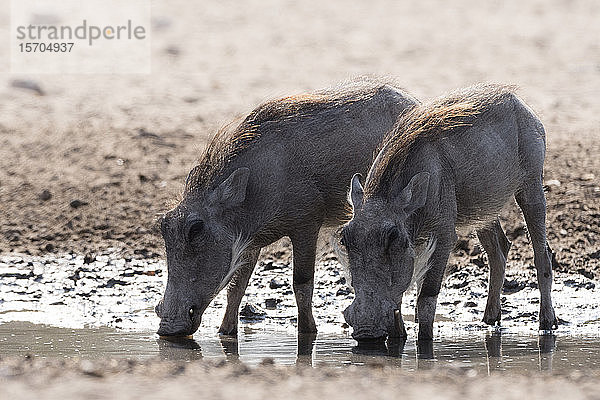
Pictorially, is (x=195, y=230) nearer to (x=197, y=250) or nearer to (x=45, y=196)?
A: (x=197, y=250)

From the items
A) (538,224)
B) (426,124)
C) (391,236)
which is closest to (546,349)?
(391,236)

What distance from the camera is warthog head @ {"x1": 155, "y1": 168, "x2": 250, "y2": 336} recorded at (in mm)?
6953

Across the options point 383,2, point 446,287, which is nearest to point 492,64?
point 383,2

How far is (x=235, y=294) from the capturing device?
765 cm

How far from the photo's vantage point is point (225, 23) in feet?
67.1

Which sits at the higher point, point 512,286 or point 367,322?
point 512,286

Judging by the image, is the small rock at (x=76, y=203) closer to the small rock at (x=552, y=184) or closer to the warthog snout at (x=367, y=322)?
the small rock at (x=552, y=184)

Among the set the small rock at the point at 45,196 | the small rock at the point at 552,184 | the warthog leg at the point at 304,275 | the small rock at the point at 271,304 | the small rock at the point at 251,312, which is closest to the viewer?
the warthog leg at the point at 304,275

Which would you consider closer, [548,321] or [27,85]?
[548,321]

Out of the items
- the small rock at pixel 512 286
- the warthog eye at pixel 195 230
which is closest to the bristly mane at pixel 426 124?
the warthog eye at pixel 195 230

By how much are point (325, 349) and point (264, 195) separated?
1088 mm

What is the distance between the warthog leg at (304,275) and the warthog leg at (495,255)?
1.27m

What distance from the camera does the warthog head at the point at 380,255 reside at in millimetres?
6391

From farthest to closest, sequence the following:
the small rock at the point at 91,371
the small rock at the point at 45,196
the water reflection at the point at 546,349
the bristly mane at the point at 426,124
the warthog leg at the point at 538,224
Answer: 1. the small rock at the point at 45,196
2. the warthog leg at the point at 538,224
3. the bristly mane at the point at 426,124
4. the water reflection at the point at 546,349
5. the small rock at the point at 91,371
